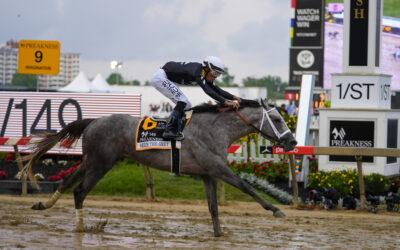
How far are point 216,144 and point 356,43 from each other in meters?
9.18

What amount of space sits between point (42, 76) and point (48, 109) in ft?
429

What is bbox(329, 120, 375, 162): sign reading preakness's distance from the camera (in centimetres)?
2017

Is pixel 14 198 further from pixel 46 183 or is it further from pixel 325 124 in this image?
pixel 325 124

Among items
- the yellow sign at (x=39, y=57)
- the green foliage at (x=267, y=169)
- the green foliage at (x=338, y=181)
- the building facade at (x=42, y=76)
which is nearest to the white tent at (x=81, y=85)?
the yellow sign at (x=39, y=57)

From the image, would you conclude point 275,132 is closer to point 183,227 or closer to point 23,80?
point 183,227

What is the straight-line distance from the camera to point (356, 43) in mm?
21125

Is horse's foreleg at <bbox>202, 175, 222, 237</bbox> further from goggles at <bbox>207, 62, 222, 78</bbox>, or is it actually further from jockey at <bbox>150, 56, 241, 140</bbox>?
goggles at <bbox>207, 62, 222, 78</bbox>

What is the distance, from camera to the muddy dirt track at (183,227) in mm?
12008

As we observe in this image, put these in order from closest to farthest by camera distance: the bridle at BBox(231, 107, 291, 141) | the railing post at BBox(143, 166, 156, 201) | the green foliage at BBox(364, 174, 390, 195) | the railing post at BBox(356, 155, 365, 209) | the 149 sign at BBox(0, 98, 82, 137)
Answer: the bridle at BBox(231, 107, 291, 141) → the railing post at BBox(356, 155, 365, 209) → the railing post at BBox(143, 166, 156, 201) → the green foliage at BBox(364, 174, 390, 195) → the 149 sign at BBox(0, 98, 82, 137)

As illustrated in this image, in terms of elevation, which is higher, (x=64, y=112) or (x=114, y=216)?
(x=64, y=112)

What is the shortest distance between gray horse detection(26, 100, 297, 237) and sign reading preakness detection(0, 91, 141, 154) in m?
7.70

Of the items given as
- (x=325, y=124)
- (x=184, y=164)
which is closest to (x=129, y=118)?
(x=184, y=164)

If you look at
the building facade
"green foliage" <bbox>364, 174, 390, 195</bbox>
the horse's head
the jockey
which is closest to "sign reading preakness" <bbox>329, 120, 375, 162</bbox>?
"green foliage" <bbox>364, 174, 390, 195</bbox>

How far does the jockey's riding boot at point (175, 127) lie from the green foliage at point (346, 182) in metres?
6.05
